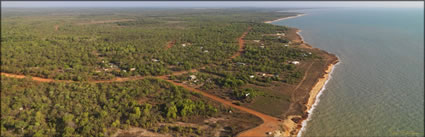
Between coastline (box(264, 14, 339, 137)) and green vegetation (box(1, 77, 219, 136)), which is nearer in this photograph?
green vegetation (box(1, 77, 219, 136))

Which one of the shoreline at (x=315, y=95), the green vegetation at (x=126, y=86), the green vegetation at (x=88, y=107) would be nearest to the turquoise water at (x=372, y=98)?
the shoreline at (x=315, y=95)

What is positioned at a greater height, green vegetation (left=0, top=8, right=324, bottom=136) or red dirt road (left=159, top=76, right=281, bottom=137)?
green vegetation (left=0, top=8, right=324, bottom=136)

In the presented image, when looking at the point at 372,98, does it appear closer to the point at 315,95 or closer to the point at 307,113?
the point at 315,95

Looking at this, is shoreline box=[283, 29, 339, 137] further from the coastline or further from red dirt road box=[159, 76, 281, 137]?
red dirt road box=[159, 76, 281, 137]

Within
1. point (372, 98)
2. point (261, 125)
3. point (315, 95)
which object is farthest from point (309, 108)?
point (372, 98)

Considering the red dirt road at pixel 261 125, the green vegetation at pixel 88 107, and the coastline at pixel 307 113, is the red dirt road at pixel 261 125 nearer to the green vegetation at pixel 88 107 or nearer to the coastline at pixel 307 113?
the coastline at pixel 307 113

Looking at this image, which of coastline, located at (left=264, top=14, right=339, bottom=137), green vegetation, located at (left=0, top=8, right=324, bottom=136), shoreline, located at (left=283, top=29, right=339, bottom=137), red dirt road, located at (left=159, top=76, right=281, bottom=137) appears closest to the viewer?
red dirt road, located at (left=159, top=76, right=281, bottom=137)

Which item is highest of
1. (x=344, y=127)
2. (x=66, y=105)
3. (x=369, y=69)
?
(x=369, y=69)

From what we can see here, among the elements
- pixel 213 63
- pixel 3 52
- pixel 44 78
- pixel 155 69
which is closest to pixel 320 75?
pixel 213 63

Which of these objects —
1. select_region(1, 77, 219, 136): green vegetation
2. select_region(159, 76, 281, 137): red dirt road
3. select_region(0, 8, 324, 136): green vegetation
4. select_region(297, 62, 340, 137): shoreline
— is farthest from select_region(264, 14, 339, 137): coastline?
select_region(1, 77, 219, 136): green vegetation

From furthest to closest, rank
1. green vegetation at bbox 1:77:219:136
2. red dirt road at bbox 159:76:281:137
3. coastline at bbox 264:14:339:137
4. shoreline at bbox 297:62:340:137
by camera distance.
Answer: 1. shoreline at bbox 297:62:340:137
2. coastline at bbox 264:14:339:137
3. red dirt road at bbox 159:76:281:137
4. green vegetation at bbox 1:77:219:136

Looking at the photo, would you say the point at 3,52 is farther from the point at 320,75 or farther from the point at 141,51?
the point at 320,75
